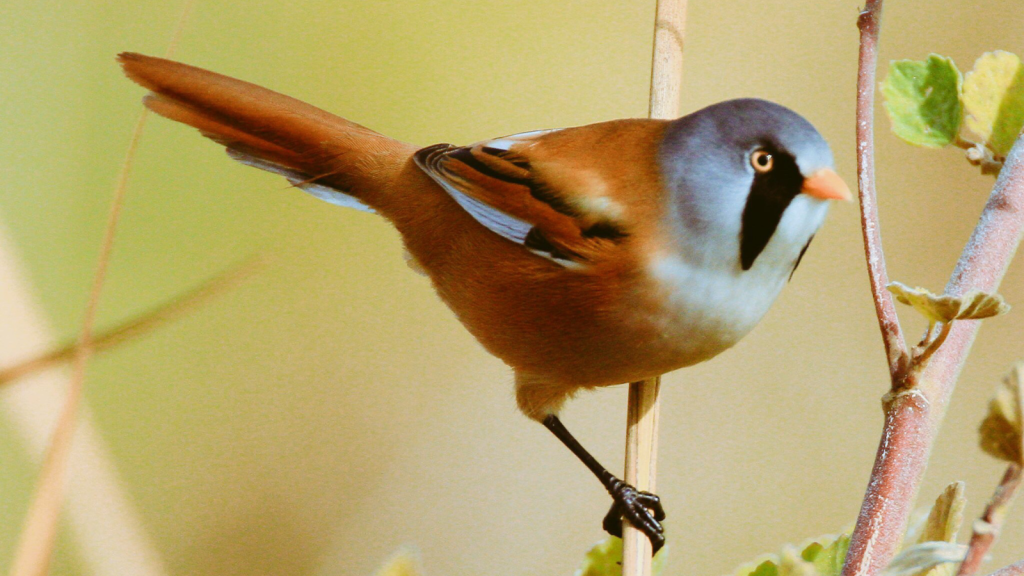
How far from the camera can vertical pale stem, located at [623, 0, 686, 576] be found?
86 centimetres

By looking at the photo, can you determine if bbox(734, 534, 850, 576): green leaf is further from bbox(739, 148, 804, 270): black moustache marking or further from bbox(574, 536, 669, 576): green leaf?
bbox(739, 148, 804, 270): black moustache marking

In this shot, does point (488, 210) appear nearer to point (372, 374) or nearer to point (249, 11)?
point (372, 374)

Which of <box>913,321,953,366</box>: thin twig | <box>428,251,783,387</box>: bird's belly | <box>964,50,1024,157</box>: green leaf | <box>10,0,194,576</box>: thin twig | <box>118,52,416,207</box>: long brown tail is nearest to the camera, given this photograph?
<box>10,0,194,576</box>: thin twig

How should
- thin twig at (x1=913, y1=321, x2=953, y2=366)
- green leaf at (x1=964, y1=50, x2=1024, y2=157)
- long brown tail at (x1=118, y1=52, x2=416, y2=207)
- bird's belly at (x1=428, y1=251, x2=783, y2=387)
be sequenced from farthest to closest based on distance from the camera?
long brown tail at (x1=118, y1=52, x2=416, y2=207), bird's belly at (x1=428, y1=251, x2=783, y2=387), green leaf at (x1=964, y1=50, x2=1024, y2=157), thin twig at (x1=913, y1=321, x2=953, y2=366)

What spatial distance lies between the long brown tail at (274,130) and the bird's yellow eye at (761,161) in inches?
20.5

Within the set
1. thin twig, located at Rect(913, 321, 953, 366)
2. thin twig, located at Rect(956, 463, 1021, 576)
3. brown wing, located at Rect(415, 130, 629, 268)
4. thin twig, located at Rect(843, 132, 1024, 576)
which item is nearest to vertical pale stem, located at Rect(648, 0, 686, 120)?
brown wing, located at Rect(415, 130, 629, 268)

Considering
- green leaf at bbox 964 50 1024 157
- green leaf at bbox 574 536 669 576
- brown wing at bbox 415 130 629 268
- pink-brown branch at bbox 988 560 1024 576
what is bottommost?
pink-brown branch at bbox 988 560 1024 576

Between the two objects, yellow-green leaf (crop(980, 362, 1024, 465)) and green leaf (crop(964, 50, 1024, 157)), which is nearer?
yellow-green leaf (crop(980, 362, 1024, 465))

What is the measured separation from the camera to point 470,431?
62.3 inches

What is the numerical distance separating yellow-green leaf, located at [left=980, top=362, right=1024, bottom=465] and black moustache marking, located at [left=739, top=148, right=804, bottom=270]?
1.50 ft

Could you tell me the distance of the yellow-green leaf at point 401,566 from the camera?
0.50 metres

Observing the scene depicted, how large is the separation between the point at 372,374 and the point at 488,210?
600 millimetres

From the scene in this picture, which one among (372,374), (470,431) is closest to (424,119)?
(372,374)

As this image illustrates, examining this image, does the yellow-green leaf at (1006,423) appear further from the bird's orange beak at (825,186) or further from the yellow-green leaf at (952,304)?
the bird's orange beak at (825,186)
